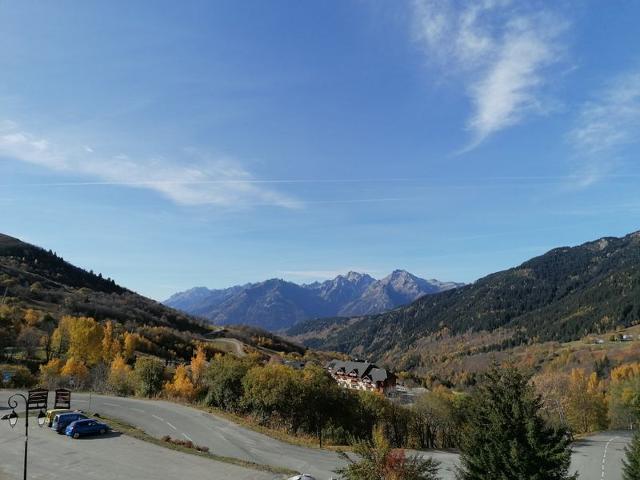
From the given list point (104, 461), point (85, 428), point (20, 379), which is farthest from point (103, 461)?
point (20, 379)

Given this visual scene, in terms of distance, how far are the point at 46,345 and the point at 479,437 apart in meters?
97.7

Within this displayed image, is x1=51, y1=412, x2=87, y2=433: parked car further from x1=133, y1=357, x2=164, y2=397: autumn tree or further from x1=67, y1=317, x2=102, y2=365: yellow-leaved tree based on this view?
x1=67, y1=317, x2=102, y2=365: yellow-leaved tree

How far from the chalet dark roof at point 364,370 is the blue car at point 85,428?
127 m

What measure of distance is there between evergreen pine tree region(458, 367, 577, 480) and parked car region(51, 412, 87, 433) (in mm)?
32983

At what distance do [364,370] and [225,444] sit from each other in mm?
131189

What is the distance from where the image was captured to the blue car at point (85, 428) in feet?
125

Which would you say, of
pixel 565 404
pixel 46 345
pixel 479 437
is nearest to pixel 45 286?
pixel 46 345

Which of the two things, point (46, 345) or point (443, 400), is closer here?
point (443, 400)

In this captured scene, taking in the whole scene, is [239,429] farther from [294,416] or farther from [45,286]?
[45,286]

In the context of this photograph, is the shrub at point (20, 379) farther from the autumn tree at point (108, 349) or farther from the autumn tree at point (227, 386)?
the autumn tree at point (227, 386)

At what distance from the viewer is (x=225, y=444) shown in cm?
4106

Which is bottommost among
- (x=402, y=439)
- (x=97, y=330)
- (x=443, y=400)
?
(x=402, y=439)

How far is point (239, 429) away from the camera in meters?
46.0

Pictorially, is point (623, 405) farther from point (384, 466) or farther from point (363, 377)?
point (384, 466)
